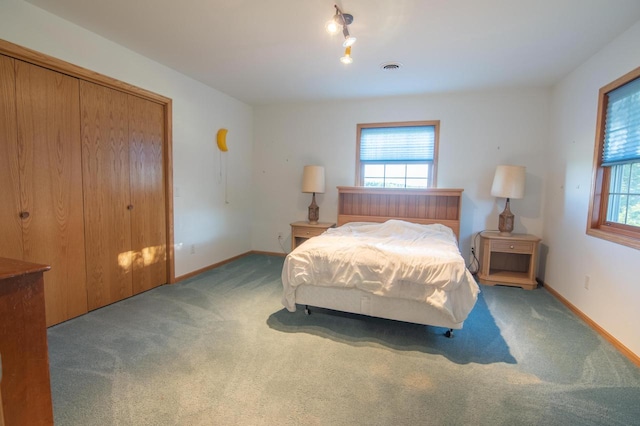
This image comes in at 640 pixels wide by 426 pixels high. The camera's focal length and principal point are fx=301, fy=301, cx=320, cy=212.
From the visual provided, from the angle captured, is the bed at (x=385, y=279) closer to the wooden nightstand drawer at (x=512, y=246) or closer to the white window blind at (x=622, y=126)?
the wooden nightstand drawer at (x=512, y=246)

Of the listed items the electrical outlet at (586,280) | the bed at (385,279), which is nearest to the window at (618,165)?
the electrical outlet at (586,280)

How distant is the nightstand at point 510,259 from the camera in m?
3.42

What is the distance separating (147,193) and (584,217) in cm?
426

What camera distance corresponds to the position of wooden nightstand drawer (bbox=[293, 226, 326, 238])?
414cm

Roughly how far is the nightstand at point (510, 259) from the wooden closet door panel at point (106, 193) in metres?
3.90

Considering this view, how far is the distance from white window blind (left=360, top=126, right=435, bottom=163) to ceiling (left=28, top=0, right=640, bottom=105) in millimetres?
701

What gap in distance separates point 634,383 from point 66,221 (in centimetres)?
410

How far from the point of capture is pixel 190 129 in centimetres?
361

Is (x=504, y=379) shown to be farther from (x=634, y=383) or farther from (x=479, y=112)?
(x=479, y=112)

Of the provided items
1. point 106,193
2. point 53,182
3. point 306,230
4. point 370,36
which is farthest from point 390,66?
point 53,182

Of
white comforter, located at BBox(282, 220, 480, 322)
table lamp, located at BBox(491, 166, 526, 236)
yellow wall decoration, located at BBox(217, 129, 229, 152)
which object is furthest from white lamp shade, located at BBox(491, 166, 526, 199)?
yellow wall decoration, located at BBox(217, 129, 229, 152)

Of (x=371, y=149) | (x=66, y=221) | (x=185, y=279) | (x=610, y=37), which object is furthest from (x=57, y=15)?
(x=610, y=37)

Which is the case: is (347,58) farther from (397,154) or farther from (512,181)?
(512,181)

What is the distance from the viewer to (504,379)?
1826 millimetres
